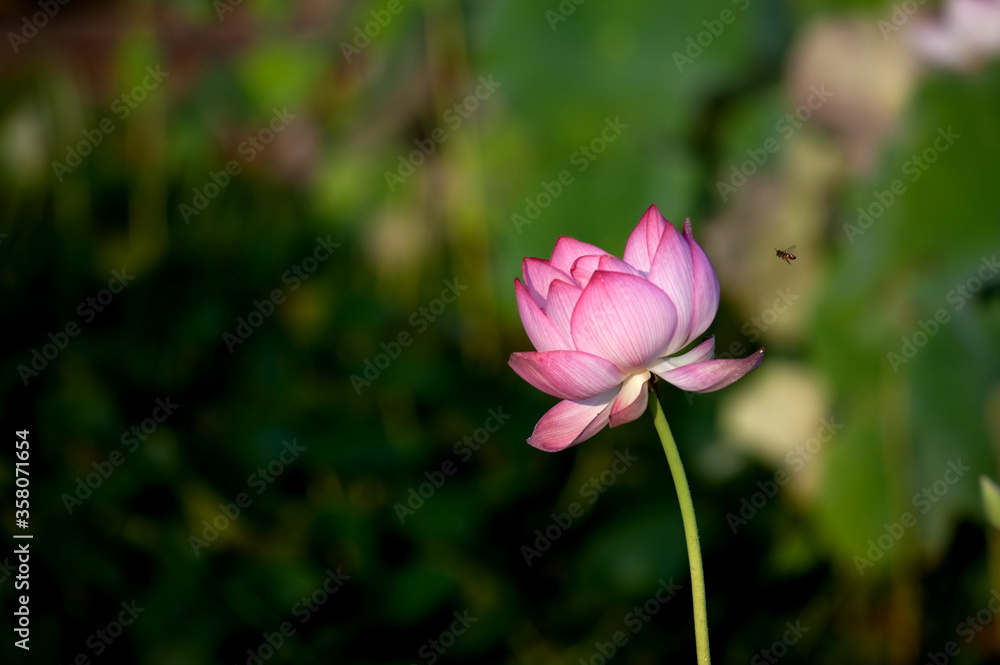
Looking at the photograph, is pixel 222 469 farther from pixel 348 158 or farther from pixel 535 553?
pixel 348 158

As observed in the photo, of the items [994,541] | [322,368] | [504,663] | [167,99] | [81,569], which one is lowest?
[994,541]

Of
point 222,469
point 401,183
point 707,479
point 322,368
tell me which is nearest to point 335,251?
point 401,183

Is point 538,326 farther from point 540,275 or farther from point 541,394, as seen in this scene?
point 541,394

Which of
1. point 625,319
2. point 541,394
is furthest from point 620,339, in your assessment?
point 541,394

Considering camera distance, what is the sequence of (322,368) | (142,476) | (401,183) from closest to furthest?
1. (142,476)
2. (322,368)
3. (401,183)

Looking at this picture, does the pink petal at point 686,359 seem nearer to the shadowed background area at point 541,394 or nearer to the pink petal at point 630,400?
the pink petal at point 630,400

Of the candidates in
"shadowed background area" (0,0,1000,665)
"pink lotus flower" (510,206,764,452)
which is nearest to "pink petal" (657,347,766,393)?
"pink lotus flower" (510,206,764,452)

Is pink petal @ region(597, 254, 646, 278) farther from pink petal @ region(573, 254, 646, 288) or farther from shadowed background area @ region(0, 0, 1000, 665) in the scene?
shadowed background area @ region(0, 0, 1000, 665)
